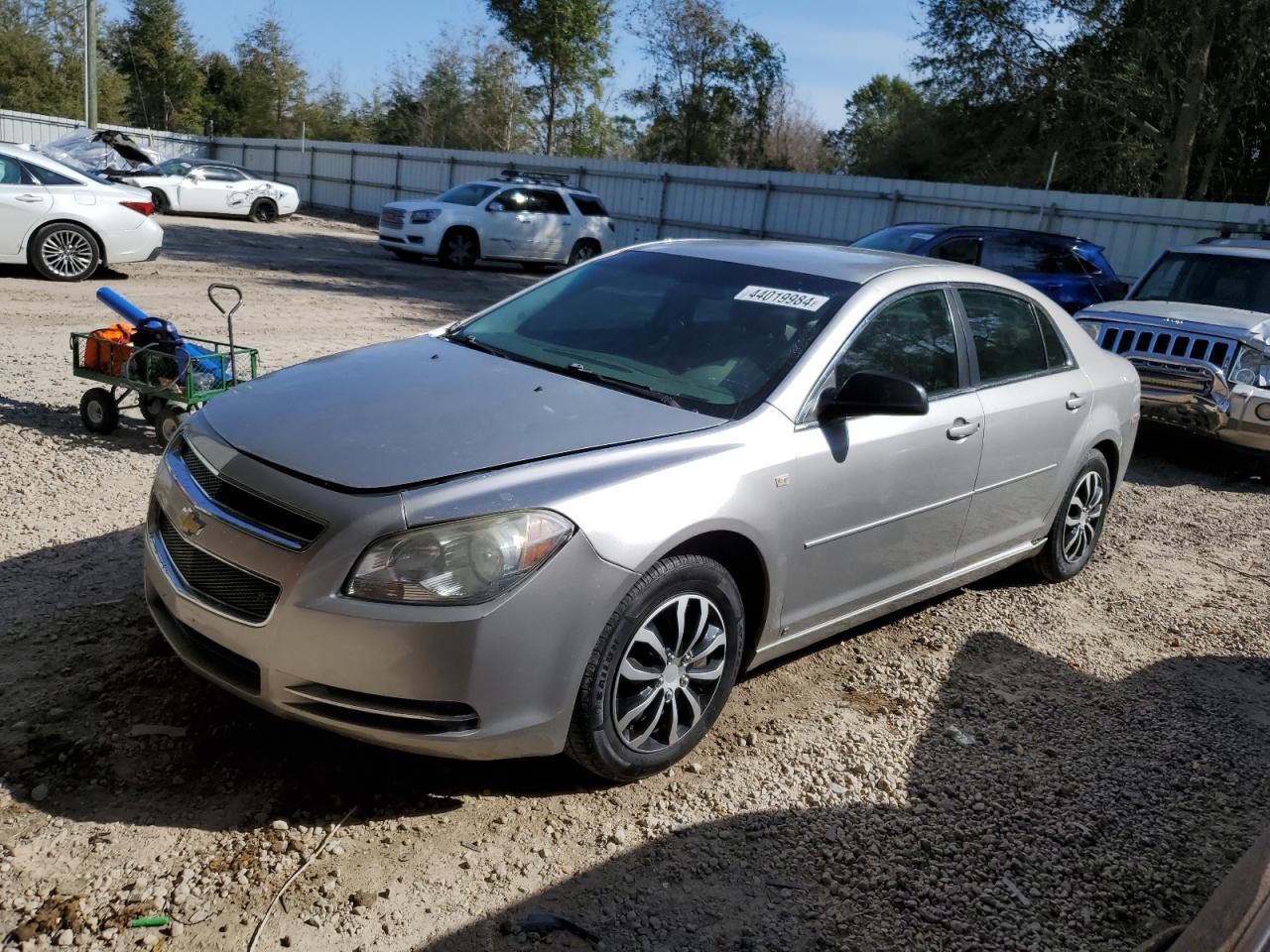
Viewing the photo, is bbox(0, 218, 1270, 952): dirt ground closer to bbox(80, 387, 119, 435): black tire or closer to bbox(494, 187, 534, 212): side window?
bbox(80, 387, 119, 435): black tire

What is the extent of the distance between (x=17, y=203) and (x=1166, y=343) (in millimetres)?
11835

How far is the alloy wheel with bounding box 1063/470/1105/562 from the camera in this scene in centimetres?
553

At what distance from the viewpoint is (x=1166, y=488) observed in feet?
26.7

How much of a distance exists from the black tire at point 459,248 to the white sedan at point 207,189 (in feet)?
27.5

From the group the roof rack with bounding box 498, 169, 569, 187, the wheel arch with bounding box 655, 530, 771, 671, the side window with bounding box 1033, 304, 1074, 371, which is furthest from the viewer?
the roof rack with bounding box 498, 169, 569, 187

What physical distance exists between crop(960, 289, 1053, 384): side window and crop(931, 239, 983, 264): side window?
21.6 feet

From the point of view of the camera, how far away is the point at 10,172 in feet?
39.2

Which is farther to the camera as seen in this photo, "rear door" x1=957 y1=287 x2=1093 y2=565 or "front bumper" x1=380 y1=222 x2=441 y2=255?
"front bumper" x1=380 y1=222 x2=441 y2=255

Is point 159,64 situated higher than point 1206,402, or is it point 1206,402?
point 159,64

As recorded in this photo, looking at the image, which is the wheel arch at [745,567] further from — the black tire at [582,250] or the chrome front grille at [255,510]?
the black tire at [582,250]

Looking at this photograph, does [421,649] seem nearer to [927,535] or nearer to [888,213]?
[927,535]

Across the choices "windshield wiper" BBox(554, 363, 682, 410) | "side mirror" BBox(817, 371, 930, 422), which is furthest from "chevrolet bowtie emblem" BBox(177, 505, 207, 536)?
"side mirror" BBox(817, 371, 930, 422)

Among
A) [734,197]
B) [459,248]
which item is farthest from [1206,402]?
[734,197]

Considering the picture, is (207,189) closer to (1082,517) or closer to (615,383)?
(1082,517)
